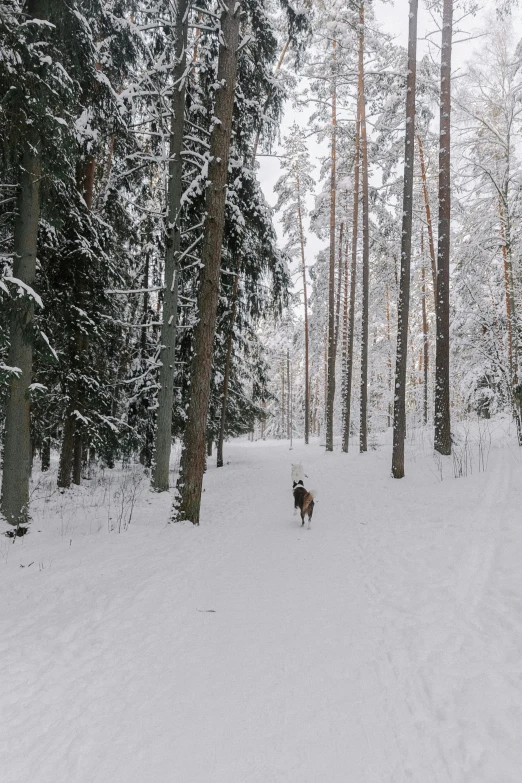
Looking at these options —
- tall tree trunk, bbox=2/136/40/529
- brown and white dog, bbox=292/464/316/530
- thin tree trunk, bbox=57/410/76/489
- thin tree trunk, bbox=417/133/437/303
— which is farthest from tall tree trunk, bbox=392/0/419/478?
thin tree trunk, bbox=417/133/437/303

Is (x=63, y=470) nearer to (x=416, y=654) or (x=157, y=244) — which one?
(x=157, y=244)

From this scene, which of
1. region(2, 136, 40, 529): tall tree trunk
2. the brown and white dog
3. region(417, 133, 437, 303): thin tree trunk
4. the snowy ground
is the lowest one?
the snowy ground

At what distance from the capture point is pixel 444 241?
34.2 feet

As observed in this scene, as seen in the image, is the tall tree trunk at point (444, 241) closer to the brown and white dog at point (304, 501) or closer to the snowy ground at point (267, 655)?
the snowy ground at point (267, 655)

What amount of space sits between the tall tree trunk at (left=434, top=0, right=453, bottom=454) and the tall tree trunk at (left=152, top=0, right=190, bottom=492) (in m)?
7.00

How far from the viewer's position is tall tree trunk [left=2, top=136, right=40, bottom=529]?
6.05 meters

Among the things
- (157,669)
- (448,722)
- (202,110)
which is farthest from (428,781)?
(202,110)

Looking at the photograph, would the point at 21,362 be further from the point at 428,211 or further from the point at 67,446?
the point at 428,211

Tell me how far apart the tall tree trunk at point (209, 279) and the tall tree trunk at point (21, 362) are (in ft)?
8.75

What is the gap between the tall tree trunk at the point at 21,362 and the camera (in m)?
6.05

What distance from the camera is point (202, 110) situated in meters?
9.47

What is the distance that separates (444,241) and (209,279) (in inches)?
281

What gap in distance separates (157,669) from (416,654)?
6.78 ft

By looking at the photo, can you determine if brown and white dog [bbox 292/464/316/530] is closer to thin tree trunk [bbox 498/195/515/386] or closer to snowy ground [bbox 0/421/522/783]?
snowy ground [bbox 0/421/522/783]
